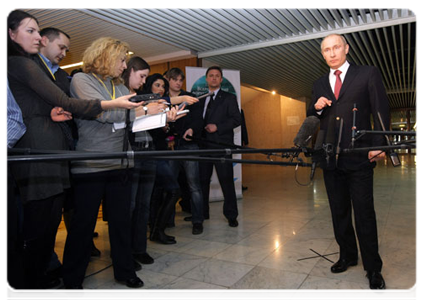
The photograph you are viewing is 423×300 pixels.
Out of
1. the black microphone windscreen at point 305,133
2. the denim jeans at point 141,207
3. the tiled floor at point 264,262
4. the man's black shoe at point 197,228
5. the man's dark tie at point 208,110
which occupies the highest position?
the man's dark tie at point 208,110

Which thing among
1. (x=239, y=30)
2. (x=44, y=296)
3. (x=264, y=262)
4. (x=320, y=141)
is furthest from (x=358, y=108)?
(x=239, y=30)

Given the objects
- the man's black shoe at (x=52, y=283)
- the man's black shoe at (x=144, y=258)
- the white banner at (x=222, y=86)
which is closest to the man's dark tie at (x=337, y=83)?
the man's black shoe at (x=144, y=258)

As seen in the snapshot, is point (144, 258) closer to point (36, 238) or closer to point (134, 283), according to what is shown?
point (134, 283)

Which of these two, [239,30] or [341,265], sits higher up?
[239,30]

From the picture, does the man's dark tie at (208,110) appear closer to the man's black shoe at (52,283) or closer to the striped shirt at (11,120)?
the man's black shoe at (52,283)

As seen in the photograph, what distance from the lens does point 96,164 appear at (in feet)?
6.71

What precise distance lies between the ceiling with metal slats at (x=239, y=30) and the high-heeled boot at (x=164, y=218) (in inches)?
98.9

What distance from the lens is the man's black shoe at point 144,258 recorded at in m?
2.65

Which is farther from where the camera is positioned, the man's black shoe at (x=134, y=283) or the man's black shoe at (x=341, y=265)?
the man's black shoe at (x=341, y=265)

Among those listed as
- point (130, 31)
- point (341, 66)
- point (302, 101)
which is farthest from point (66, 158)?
point (302, 101)

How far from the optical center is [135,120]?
6.55ft

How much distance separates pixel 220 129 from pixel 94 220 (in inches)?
81.6

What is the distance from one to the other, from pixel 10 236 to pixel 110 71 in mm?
1037
